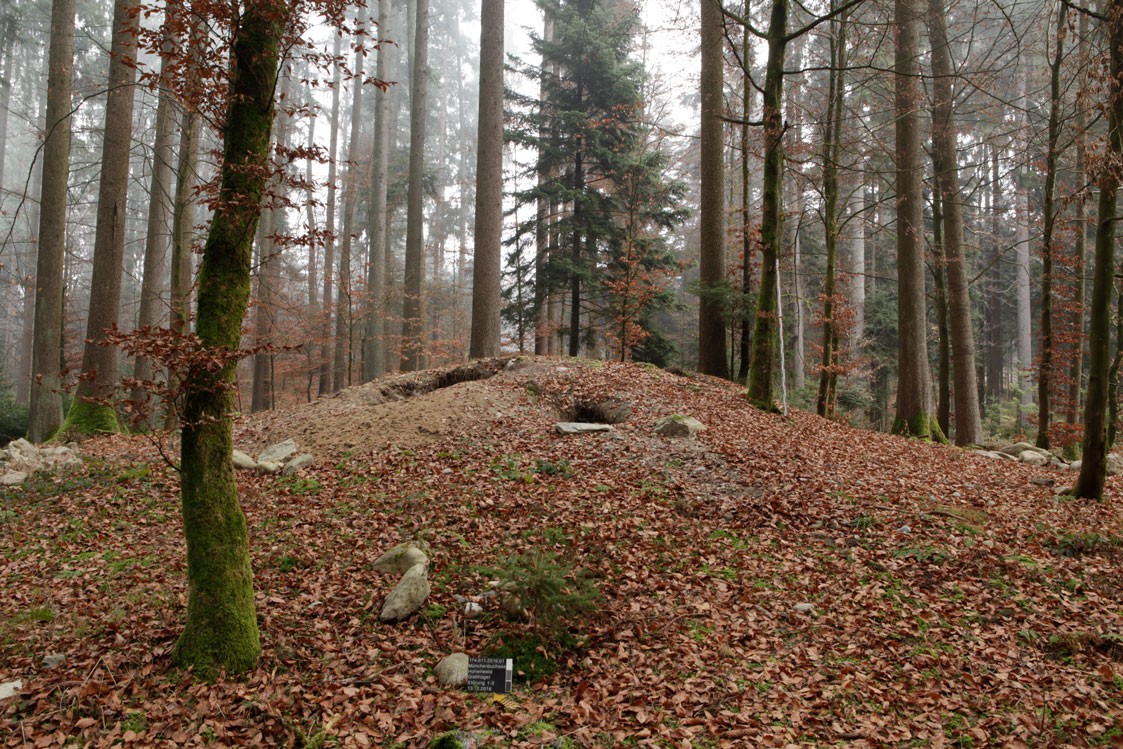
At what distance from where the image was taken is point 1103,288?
6.59 meters

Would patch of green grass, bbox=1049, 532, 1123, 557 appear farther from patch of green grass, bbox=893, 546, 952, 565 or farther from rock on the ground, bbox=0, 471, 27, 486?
rock on the ground, bbox=0, 471, 27, 486

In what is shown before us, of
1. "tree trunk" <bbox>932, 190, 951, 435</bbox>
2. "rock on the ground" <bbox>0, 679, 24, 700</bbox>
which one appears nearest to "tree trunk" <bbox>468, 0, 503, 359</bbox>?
"tree trunk" <bbox>932, 190, 951, 435</bbox>

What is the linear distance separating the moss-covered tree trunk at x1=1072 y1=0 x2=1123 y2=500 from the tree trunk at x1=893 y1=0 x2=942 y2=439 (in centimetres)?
511

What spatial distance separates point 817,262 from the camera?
23.1 metres

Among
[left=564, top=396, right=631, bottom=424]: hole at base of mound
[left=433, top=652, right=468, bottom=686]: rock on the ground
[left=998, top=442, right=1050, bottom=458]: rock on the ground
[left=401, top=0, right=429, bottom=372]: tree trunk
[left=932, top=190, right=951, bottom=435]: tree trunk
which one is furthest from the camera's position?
[left=401, top=0, right=429, bottom=372]: tree trunk

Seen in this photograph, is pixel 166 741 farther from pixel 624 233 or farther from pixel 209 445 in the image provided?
pixel 624 233

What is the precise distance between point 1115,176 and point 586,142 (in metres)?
12.1

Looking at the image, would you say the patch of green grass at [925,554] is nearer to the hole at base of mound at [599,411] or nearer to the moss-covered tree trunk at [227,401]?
the hole at base of mound at [599,411]

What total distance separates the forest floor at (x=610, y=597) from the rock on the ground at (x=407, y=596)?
0.10 meters

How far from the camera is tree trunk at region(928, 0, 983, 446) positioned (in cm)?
1304

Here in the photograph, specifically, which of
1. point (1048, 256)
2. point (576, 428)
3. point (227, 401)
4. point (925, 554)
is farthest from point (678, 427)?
point (1048, 256)

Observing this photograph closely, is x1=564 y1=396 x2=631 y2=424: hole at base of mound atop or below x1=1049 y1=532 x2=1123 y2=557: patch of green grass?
atop

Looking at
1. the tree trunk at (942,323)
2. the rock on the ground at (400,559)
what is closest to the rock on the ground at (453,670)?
the rock on the ground at (400,559)

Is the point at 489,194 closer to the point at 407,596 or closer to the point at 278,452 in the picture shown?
the point at 278,452
